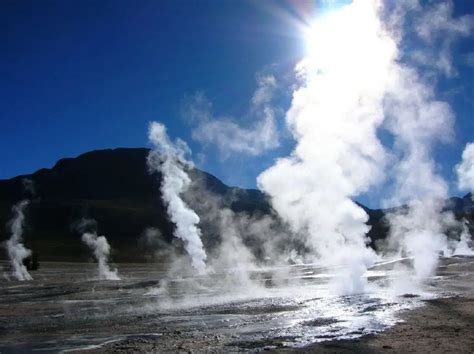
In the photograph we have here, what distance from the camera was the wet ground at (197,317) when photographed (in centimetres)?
1800

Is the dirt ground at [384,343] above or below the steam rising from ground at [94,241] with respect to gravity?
below

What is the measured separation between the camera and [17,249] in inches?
3049

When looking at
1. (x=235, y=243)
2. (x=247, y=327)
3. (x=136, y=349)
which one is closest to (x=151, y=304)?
(x=247, y=327)

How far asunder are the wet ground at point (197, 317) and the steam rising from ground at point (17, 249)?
20.6 metres

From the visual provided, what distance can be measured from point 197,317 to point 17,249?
6049 cm

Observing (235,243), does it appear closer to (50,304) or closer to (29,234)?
(29,234)

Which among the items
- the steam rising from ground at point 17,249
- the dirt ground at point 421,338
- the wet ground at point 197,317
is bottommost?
the dirt ground at point 421,338

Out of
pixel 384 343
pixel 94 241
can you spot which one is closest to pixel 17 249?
pixel 384 343

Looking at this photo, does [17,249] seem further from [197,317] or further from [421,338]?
[421,338]

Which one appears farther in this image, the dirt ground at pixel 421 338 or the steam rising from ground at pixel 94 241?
the steam rising from ground at pixel 94 241

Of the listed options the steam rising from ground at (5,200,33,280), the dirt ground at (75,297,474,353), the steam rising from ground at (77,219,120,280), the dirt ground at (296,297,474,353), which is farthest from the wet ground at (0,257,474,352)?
the steam rising from ground at (77,219,120,280)

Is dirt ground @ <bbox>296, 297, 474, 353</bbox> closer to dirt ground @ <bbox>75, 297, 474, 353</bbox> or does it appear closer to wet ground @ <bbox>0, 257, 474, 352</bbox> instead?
dirt ground @ <bbox>75, 297, 474, 353</bbox>

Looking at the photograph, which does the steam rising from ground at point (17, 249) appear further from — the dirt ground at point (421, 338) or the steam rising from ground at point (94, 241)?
the dirt ground at point (421, 338)

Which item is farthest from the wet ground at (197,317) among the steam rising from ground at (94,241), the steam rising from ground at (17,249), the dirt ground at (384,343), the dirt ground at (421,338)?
the steam rising from ground at (94,241)
